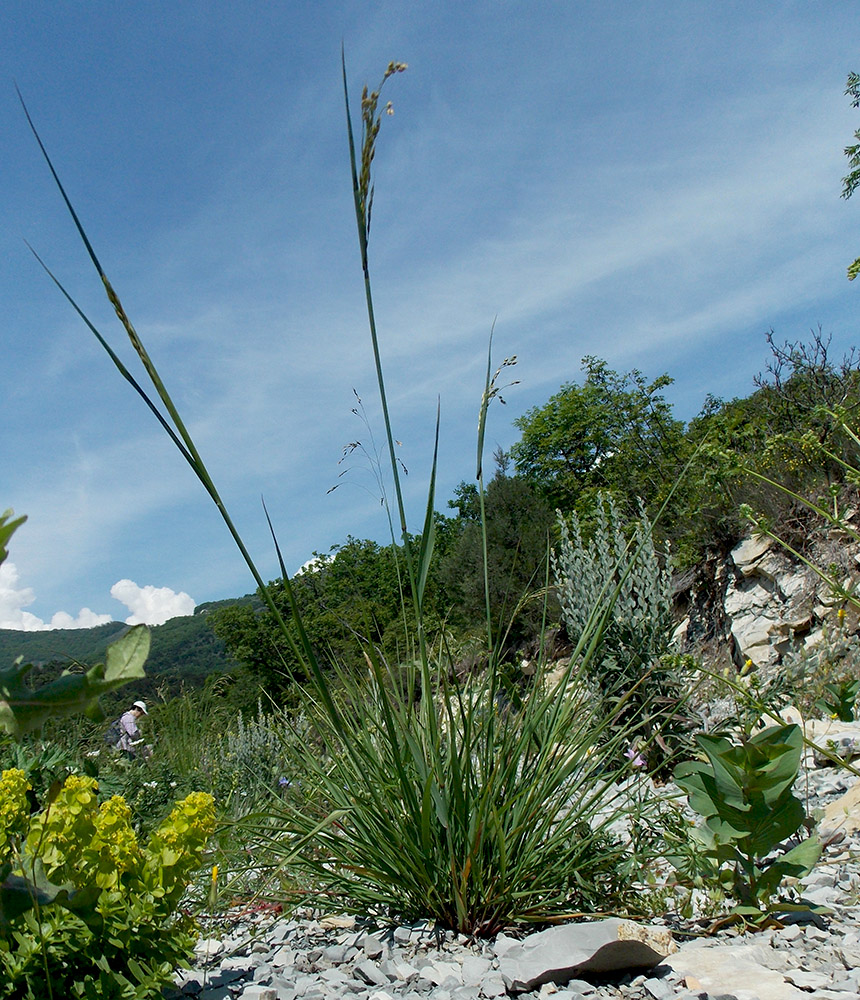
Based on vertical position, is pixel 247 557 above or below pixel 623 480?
below

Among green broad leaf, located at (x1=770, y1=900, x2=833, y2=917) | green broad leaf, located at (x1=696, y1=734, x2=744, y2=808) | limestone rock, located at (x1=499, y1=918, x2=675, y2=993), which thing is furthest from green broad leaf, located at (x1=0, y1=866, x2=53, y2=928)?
green broad leaf, located at (x1=770, y1=900, x2=833, y2=917)

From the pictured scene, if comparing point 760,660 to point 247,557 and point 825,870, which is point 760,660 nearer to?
point 825,870

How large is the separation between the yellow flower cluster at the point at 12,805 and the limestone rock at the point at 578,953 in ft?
3.55

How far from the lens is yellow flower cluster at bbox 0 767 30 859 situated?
4.83 feet

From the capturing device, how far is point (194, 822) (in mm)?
1528

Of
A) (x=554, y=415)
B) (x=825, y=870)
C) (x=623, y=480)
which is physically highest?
(x=554, y=415)

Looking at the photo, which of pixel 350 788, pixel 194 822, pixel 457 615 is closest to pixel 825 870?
pixel 350 788

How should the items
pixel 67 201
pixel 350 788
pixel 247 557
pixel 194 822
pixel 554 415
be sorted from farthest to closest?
pixel 554 415, pixel 350 788, pixel 194 822, pixel 247 557, pixel 67 201

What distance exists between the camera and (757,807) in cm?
180

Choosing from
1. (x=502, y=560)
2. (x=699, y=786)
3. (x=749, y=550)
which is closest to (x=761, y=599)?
(x=749, y=550)

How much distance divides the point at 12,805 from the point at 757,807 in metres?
1.72

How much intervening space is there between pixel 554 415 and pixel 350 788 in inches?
755

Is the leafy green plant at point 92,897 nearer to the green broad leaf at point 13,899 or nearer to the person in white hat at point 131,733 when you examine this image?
the green broad leaf at point 13,899

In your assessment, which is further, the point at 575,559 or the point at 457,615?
the point at 457,615
